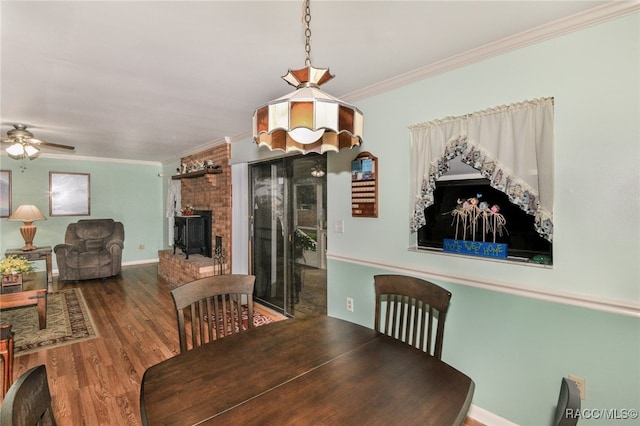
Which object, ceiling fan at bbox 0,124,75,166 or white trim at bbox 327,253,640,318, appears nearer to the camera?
white trim at bbox 327,253,640,318

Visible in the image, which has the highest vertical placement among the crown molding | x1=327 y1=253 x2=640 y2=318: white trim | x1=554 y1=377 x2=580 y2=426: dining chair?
the crown molding

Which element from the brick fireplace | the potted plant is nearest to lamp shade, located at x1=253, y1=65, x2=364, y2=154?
the potted plant

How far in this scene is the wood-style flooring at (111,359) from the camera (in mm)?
2184

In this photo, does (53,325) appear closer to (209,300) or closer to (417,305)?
(209,300)

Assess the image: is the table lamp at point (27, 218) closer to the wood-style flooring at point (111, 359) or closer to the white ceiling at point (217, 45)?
the wood-style flooring at point (111, 359)

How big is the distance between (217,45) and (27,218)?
5.51 metres

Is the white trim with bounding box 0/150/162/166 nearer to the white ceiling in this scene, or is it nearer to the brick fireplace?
the brick fireplace

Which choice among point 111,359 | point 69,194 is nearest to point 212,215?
point 111,359

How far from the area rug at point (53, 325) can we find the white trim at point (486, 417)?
12.2ft

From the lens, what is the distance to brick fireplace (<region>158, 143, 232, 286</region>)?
4.59 metres

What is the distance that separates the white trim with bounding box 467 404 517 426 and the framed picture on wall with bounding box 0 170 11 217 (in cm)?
778

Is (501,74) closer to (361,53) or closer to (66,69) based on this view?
(361,53)

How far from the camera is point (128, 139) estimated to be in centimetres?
477

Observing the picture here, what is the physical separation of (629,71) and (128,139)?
5.53 metres
